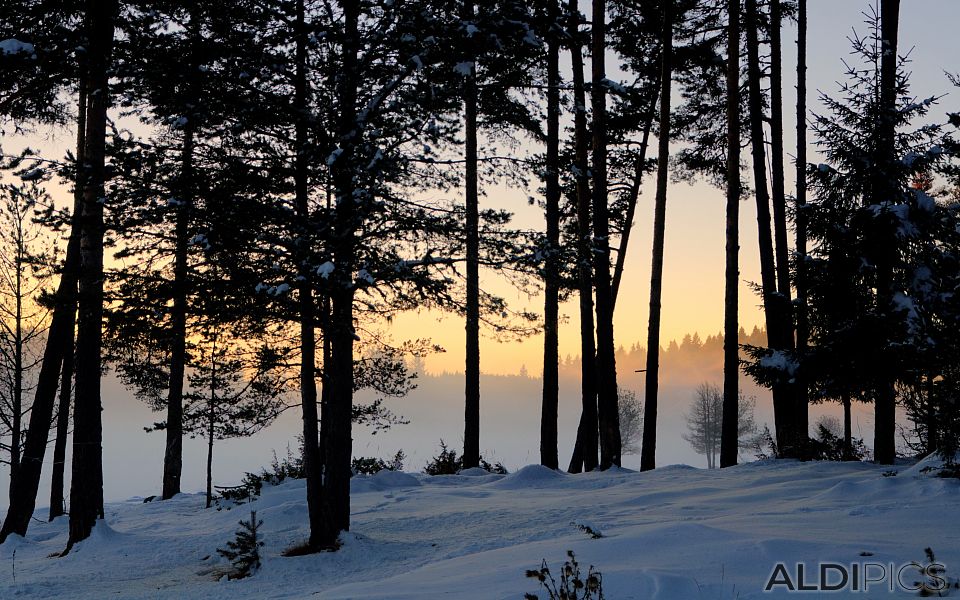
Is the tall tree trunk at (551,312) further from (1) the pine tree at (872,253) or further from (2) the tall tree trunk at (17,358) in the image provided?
(2) the tall tree trunk at (17,358)

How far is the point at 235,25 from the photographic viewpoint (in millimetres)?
9672

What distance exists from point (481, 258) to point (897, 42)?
386 inches

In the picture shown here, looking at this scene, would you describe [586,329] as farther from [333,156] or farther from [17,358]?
[17,358]

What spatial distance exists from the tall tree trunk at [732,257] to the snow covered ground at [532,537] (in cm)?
271

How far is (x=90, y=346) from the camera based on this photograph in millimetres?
11016

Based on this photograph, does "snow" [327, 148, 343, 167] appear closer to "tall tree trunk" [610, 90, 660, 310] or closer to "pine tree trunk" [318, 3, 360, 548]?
"pine tree trunk" [318, 3, 360, 548]

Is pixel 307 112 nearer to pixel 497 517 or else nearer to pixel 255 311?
pixel 255 311

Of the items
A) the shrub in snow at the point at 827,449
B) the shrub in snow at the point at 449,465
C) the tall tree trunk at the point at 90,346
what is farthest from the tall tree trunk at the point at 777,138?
the tall tree trunk at the point at 90,346

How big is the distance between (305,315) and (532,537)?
385cm

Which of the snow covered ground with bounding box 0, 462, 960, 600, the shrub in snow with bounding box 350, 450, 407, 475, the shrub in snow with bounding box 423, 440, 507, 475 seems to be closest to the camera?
the snow covered ground with bounding box 0, 462, 960, 600

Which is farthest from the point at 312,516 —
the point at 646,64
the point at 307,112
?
the point at 646,64

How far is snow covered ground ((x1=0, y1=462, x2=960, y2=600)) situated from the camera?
5.58 metres

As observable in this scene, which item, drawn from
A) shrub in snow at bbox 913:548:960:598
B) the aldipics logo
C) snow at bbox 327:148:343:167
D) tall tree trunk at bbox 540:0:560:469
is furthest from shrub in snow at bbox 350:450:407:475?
shrub in snow at bbox 913:548:960:598

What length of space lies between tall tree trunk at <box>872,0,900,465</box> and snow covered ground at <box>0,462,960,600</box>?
1.29 m
